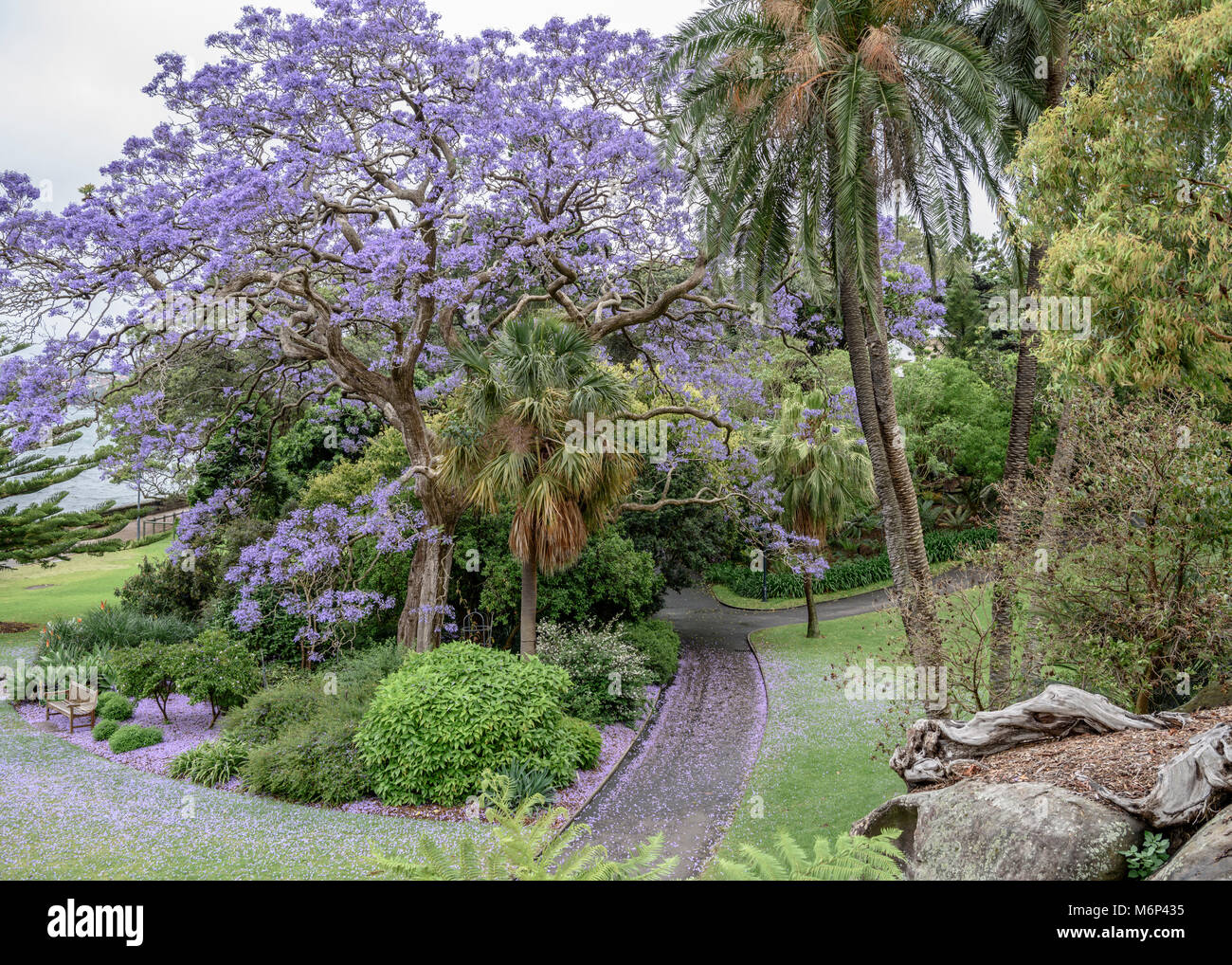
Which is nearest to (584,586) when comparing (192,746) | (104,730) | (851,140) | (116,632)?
(192,746)

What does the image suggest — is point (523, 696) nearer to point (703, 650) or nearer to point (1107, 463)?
point (1107, 463)

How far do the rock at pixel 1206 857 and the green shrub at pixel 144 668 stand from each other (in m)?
13.5

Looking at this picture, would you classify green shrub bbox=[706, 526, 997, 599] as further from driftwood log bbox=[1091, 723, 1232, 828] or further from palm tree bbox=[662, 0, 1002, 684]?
driftwood log bbox=[1091, 723, 1232, 828]

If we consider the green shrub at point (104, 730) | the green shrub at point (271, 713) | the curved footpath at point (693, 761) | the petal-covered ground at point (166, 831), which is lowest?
the curved footpath at point (693, 761)

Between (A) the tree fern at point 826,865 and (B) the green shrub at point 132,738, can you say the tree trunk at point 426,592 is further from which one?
(A) the tree fern at point 826,865

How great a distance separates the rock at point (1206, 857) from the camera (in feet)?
15.4

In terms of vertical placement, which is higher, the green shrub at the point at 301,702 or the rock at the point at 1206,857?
the rock at the point at 1206,857

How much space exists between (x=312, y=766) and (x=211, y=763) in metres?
1.68

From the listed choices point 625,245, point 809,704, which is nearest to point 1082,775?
point 809,704

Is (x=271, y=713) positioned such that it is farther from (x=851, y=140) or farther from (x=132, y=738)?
(x=851, y=140)

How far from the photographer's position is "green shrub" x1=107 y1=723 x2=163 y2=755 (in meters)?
Result: 12.3

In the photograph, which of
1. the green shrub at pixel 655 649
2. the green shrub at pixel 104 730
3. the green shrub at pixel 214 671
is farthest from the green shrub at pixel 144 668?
the green shrub at pixel 655 649

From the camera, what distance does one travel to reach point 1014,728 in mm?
7445

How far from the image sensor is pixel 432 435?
14711mm
